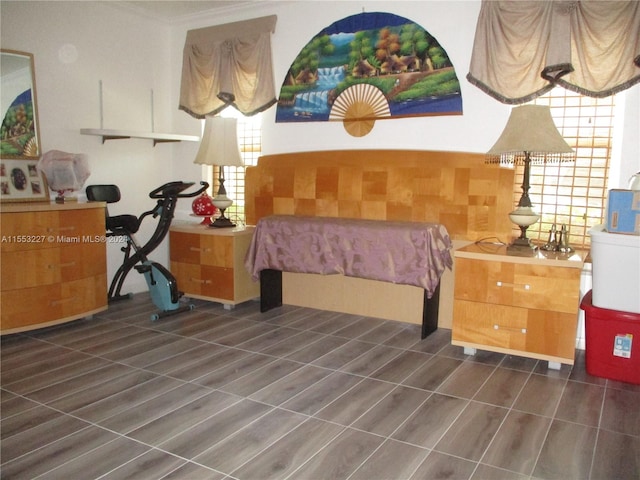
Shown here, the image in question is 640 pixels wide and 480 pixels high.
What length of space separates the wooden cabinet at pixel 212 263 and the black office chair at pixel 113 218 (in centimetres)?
37

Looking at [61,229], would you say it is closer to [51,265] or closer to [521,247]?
[51,265]

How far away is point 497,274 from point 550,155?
0.84 metres

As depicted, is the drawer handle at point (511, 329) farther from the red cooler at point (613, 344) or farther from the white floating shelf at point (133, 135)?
the white floating shelf at point (133, 135)

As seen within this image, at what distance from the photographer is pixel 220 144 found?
4.38 m

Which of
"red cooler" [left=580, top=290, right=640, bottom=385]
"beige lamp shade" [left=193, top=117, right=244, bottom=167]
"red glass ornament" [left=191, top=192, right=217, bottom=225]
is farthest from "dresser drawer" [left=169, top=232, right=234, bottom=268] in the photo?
"red cooler" [left=580, top=290, right=640, bottom=385]

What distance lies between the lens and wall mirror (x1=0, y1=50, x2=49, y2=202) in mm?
3750

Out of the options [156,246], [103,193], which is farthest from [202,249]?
[103,193]

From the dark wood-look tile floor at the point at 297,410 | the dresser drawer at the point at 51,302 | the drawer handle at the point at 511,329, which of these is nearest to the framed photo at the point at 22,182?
the dresser drawer at the point at 51,302

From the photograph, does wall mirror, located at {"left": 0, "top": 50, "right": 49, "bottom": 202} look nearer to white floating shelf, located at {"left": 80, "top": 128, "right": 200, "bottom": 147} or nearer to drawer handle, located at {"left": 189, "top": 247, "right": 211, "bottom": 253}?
white floating shelf, located at {"left": 80, "top": 128, "right": 200, "bottom": 147}

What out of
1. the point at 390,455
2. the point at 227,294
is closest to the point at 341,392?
the point at 390,455

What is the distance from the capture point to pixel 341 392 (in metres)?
2.70

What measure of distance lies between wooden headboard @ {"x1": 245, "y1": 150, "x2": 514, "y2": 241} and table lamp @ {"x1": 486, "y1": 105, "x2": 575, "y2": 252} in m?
0.33

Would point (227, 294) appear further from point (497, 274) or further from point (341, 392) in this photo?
point (497, 274)

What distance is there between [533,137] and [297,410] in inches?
82.9
